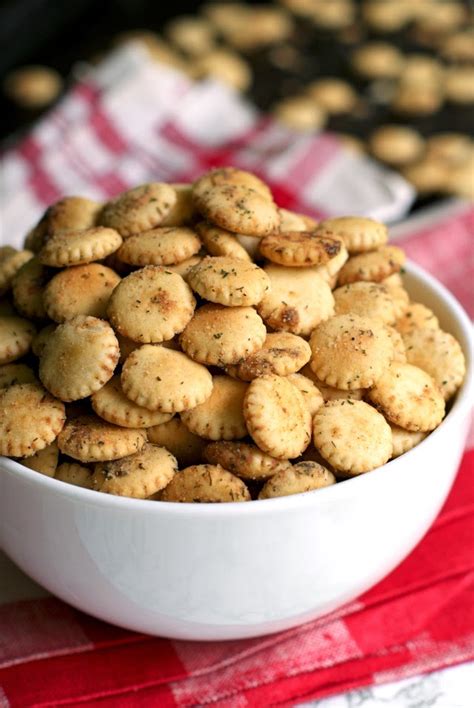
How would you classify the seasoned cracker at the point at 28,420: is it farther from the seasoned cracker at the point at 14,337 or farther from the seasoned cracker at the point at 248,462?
the seasoned cracker at the point at 248,462

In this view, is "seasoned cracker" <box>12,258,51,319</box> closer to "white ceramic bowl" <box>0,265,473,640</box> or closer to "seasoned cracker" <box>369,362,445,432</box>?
"white ceramic bowl" <box>0,265,473,640</box>

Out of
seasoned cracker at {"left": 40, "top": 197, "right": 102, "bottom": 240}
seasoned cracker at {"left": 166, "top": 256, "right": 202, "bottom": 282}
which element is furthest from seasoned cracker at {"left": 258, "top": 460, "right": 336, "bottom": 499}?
seasoned cracker at {"left": 40, "top": 197, "right": 102, "bottom": 240}

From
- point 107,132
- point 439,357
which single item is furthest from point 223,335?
point 107,132

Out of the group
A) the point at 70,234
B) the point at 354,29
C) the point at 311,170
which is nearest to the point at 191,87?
the point at 311,170

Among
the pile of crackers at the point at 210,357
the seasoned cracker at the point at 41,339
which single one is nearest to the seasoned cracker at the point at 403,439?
the pile of crackers at the point at 210,357

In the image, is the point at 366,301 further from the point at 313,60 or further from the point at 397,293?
the point at 313,60
